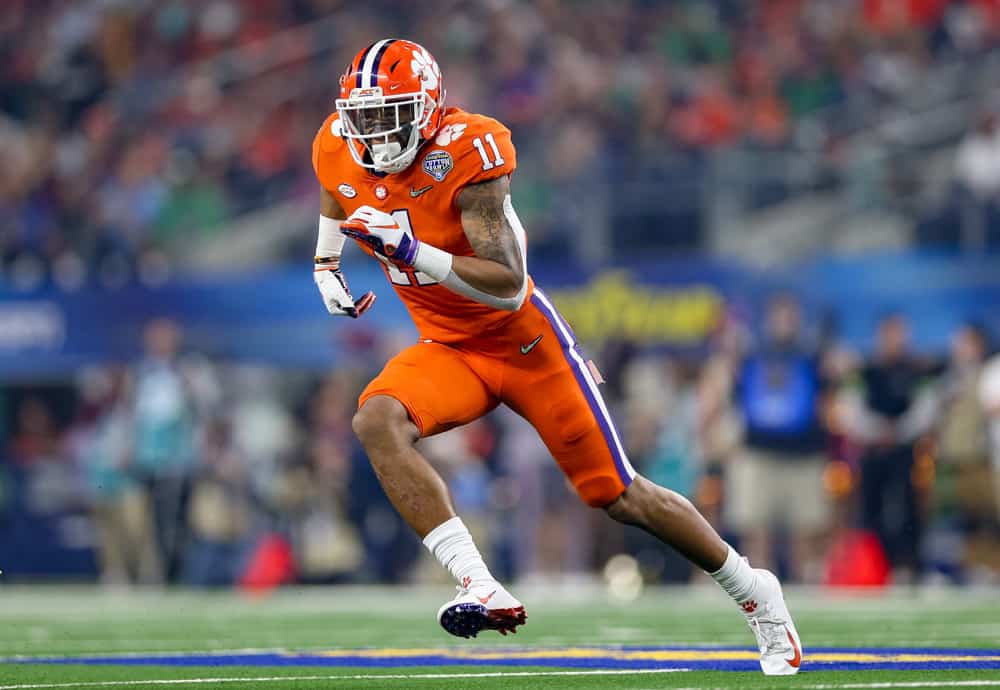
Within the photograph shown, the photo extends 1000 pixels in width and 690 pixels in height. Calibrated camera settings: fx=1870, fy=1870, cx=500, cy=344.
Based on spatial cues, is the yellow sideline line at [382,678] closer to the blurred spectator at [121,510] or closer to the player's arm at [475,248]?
the player's arm at [475,248]

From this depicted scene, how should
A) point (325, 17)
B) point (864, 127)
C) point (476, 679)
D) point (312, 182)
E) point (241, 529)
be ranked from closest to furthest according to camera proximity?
point (476, 679) < point (241, 529) < point (864, 127) < point (312, 182) < point (325, 17)

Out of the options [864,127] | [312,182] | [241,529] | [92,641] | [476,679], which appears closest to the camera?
[476,679]

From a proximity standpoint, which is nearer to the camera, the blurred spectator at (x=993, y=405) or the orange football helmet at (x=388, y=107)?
the orange football helmet at (x=388, y=107)

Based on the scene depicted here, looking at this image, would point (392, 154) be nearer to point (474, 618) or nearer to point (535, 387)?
point (535, 387)

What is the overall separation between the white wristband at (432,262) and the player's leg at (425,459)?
0.35 m

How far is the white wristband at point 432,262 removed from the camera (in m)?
4.98

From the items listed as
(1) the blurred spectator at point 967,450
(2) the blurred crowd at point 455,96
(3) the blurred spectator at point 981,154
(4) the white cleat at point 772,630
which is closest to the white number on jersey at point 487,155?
(4) the white cleat at point 772,630

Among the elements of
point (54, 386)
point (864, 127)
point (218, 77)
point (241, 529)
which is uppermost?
point (218, 77)

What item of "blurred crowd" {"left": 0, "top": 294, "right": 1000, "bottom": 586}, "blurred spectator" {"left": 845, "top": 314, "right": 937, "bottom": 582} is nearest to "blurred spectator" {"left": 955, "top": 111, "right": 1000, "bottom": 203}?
"blurred crowd" {"left": 0, "top": 294, "right": 1000, "bottom": 586}

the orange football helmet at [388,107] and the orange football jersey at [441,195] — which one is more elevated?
the orange football helmet at [388,107]

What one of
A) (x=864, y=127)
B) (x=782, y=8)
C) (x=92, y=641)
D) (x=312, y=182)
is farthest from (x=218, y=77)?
(x=92, y=641)

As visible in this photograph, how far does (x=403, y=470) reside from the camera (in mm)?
4992

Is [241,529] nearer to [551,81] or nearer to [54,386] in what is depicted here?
[54,386]

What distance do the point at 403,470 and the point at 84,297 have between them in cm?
920
